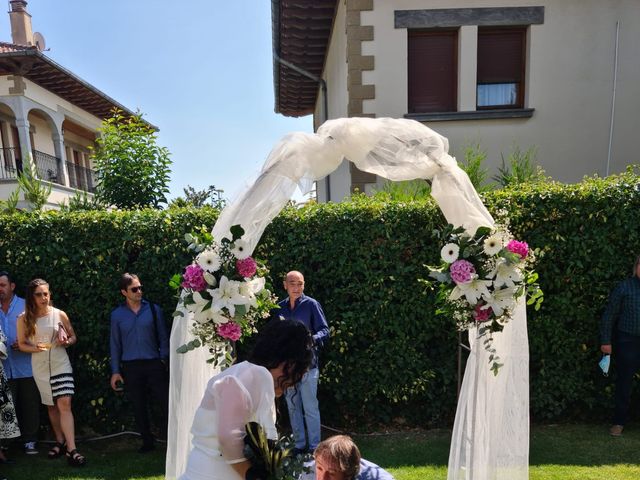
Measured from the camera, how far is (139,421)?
4.63 meters

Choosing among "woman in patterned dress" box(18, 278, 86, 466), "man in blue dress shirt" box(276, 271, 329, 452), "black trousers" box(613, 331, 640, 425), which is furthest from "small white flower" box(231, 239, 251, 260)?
"black trousers" box(613, 331, 640, 425)

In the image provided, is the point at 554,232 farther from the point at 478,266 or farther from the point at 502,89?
the point at 502,89

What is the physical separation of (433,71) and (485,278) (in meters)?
5.33

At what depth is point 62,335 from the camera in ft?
14.8

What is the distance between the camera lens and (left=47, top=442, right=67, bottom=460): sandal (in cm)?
453

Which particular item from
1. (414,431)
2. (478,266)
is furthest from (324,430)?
(478,266)

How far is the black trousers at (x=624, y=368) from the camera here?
4508 millimetres

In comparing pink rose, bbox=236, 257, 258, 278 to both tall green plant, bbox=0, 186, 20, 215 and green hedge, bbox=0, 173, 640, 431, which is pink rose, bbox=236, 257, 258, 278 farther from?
tall green plant, bbox=0, 186, 20, 215

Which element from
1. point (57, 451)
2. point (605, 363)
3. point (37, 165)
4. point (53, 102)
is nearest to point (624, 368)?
point (605, 363)

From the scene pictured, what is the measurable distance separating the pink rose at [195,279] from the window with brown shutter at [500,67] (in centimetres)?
610

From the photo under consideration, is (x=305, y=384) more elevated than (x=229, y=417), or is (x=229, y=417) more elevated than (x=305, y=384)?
(x=229, y=417)

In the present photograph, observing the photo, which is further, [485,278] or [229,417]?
[485,278]

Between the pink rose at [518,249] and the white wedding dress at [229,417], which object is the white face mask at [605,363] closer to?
the pink rose at [518,249]

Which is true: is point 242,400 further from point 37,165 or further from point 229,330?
point 37,165
